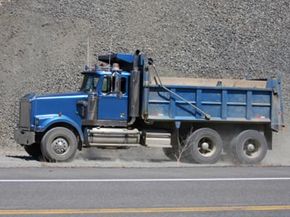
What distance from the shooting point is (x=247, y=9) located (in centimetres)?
3194

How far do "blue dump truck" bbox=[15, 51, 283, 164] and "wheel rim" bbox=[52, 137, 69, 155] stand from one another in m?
0.03

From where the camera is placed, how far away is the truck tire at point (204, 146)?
18.1 meters

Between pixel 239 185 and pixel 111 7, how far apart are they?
66.5ft

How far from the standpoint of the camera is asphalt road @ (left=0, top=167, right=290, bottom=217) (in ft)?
29.8

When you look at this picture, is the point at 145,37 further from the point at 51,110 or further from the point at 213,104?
the point at 51,110

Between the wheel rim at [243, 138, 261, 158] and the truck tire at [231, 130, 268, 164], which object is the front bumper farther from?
the wheel rim at [243, 138, 261, 158]

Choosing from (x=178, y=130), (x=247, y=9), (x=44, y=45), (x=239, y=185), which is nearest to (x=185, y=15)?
(x=247, y=9)

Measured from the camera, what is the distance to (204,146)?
60.0ft

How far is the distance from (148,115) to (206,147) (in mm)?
1943

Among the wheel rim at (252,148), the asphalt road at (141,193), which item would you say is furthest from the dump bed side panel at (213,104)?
the asphalt road at (141,193)

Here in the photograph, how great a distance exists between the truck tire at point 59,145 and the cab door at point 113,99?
118 centimetres

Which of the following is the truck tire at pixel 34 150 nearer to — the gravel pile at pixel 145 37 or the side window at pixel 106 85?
the side window at pixel 106 85

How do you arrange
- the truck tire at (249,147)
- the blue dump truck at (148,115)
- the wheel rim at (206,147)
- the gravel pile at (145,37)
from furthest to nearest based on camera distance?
the gravel pile at (145,37), the truck tire at (249,147), the wheel rim at (206,147), the blue dump truck at (148,115)

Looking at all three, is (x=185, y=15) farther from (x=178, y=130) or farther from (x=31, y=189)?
(x=31, y=189)
